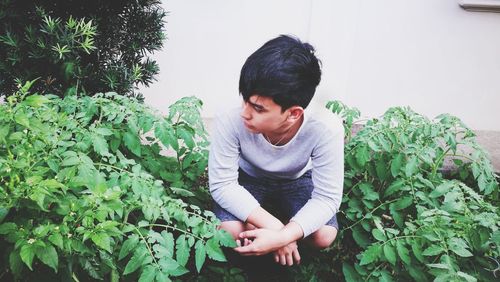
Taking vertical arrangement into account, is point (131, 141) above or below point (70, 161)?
below

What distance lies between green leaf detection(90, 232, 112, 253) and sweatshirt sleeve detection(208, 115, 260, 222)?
0.85 metres

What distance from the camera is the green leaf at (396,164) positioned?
99.3 inches

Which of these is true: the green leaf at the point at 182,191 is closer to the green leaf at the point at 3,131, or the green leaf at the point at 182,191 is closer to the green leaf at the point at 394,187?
the green leaf at the point at 3,131

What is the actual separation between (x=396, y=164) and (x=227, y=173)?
94 cm

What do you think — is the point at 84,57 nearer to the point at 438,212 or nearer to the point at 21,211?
the point at 21,211

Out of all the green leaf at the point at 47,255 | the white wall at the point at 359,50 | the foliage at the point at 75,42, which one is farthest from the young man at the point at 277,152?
the white wall at the point at 359,50

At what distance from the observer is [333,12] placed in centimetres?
401

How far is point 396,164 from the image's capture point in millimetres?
2531

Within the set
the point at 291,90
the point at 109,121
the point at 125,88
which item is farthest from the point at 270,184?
the point at 125,88

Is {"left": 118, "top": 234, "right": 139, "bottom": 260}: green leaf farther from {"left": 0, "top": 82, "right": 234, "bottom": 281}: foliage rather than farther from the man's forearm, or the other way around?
the man's forearm

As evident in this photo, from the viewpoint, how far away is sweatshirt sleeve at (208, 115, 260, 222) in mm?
2236

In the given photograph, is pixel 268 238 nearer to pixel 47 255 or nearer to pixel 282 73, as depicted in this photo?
pixel 282 73

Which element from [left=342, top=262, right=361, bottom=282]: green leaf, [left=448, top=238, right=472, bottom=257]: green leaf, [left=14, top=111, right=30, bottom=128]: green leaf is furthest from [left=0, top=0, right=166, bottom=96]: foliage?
[left=448, top=238, right=472, bottom=257]: green leaf

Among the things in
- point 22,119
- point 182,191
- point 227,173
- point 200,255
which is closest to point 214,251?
point 200,255
